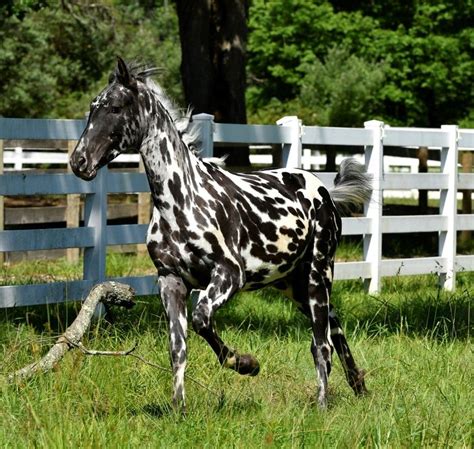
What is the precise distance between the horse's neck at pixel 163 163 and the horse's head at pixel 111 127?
8 centimetres

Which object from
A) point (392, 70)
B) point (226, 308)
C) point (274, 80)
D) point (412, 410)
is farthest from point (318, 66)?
point (412, 410)

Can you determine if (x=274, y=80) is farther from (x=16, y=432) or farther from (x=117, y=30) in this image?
(x=16, y=432)

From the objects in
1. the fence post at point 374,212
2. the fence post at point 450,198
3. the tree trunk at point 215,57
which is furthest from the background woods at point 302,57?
the fence post at point 374,212

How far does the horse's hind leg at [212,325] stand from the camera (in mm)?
6160

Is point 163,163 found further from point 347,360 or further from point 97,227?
point 97,227

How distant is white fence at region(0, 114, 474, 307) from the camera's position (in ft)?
30.6

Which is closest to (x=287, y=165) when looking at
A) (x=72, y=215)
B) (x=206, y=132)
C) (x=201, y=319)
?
(x=206, y=132)

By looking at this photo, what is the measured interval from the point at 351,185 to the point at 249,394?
1910mm

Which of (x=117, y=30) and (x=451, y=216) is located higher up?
(x=117, y=30)

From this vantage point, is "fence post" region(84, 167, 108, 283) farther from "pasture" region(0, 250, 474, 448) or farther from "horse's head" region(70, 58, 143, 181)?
"horse's head" region(70, 58, 143, 181)

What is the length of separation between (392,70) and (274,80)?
281 inches

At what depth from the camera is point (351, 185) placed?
7879mm

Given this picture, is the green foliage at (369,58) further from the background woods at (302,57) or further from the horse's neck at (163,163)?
the horse's neck at (163,163)

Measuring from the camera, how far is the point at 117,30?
42.4 m
